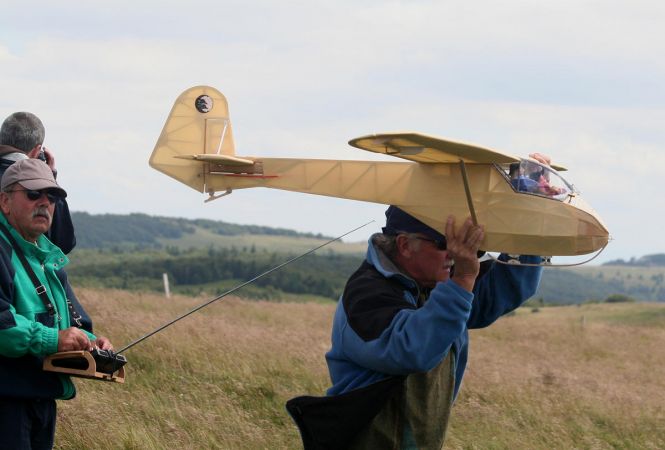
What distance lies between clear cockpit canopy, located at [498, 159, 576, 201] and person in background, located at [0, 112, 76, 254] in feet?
8.83

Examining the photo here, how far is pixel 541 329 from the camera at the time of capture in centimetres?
2405

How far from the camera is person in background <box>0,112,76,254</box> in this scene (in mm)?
5797

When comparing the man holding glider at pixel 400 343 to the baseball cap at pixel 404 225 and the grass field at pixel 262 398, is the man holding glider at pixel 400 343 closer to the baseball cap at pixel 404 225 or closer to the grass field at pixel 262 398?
the baseball cap at pixel 404 225

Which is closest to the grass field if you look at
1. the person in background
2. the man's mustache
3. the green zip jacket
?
the person in background

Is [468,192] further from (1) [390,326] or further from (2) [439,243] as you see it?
(1) [390,326]

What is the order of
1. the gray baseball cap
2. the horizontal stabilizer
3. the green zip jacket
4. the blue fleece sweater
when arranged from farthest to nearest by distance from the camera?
1. the horizontal stabilizer
2. the gray baseball cap
3. the green zip jacket
4. the blue fleece sweater

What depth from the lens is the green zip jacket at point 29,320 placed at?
181 inches

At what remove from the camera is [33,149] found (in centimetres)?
602

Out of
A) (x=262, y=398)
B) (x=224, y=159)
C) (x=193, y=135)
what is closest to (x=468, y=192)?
(x=224, y=159)

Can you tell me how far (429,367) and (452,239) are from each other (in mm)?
620

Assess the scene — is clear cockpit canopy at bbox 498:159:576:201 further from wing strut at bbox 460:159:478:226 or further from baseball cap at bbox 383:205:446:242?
baseball cap at bbox 383:205:446:242

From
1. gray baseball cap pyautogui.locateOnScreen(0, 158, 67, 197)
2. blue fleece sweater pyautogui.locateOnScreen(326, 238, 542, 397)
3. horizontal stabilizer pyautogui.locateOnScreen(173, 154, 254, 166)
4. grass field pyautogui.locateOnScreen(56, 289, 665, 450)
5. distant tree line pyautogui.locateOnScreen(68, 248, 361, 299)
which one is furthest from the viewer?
distant tree line pyautogui.locateOnScreen(68, 248, 361, 299)

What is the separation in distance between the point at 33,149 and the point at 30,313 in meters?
1.58

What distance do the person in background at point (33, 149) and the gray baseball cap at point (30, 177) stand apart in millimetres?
782
